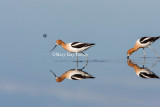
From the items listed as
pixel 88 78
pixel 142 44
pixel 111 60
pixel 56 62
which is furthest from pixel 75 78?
pixel 142 44

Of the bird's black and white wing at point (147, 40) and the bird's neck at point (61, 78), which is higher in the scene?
the bird's black and white wing at point (147, 40)

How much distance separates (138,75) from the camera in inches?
580

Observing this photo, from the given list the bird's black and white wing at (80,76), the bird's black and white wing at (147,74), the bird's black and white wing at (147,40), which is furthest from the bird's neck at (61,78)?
the bird's black and white wing at (147,40)

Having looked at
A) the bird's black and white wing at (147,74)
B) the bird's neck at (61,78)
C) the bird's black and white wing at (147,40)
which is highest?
the bird's black and white wing at (147,40)

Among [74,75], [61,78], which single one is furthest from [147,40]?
[61,78]

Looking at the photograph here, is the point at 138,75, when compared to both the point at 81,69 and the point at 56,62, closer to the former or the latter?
the point at 81,69

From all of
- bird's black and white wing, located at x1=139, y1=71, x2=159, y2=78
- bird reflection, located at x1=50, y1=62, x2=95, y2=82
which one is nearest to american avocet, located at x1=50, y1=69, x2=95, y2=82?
bird reflection, located at x1=50, y1=62, x2=95, y2=82

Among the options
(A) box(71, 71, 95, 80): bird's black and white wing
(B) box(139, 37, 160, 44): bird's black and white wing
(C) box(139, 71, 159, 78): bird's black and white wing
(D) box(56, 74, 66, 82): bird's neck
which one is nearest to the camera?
(D) box(56, 74, 66, 82): bird's neck

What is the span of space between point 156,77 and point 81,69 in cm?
352

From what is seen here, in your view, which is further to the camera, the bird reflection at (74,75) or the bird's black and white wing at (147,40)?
the bird's black and white wing at (147,40)

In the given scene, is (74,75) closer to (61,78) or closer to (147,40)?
(61,78)

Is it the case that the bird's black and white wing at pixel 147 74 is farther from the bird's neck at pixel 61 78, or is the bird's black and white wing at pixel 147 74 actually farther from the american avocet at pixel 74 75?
the bird's neck at pixel 61 78

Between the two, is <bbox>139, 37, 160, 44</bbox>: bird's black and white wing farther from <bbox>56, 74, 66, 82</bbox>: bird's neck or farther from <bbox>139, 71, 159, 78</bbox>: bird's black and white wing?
<bbox>56, 74, 66, 82</bbox>: bird's neck

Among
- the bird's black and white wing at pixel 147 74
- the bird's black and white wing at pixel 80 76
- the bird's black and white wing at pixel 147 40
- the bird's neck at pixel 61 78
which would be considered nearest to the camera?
the bird's neck at pixel 61 78
